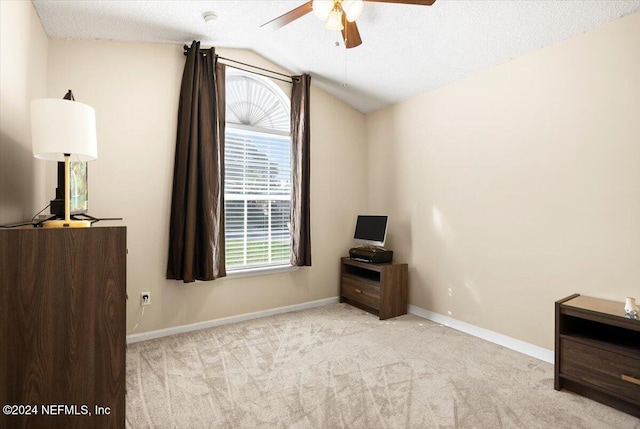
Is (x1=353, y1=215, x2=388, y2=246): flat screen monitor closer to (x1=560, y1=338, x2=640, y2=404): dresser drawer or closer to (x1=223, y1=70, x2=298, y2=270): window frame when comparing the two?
(x1=223, y1=70, x2=298, y2=270): window frame

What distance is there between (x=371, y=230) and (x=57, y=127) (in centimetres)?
291

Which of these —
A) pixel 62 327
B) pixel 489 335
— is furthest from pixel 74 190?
pixel 489 335

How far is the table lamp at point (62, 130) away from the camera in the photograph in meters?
1.50

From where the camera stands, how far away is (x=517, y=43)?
8.28 ft

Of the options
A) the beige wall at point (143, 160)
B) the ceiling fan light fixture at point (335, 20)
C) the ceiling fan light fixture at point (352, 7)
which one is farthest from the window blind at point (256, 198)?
the ceiling fan light fixture at point (352, 7)

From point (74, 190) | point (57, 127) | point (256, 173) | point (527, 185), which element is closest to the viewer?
point (57, 127)

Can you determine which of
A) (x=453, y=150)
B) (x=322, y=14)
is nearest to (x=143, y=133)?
(x=322, y=14)

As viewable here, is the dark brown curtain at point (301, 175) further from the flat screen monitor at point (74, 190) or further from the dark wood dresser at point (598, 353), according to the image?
the dark wood dresser at point (598, 353)

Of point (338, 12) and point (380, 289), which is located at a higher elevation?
point (338, 12)

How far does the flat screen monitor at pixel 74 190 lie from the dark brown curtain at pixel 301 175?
1.94 meters

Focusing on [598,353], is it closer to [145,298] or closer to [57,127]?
[57,127]

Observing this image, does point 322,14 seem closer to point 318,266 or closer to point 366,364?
point 366,364

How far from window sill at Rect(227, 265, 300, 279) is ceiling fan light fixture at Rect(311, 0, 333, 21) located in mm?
2423

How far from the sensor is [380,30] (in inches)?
104
